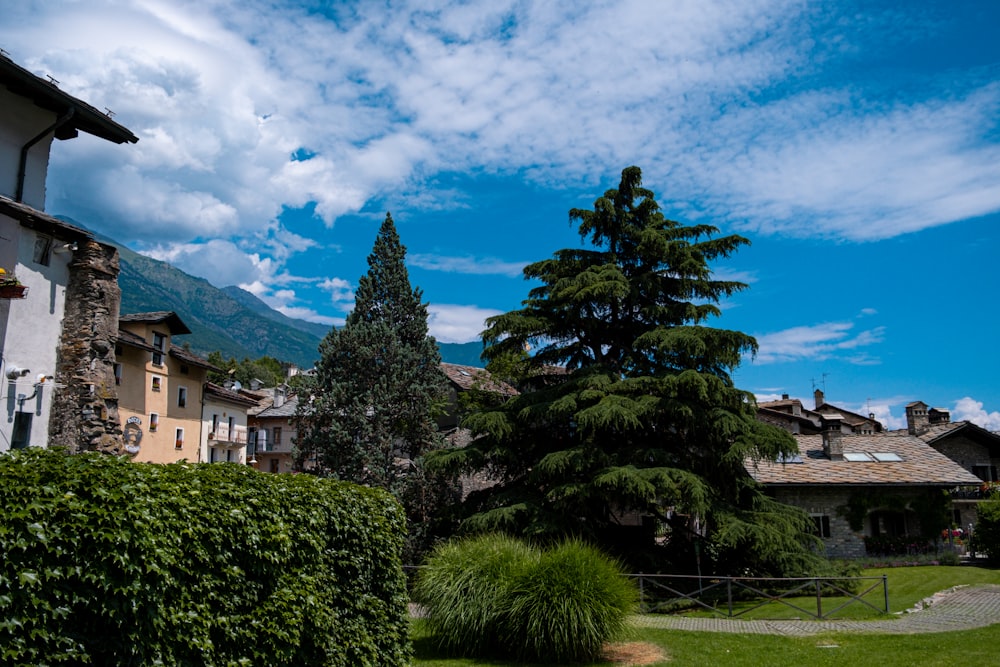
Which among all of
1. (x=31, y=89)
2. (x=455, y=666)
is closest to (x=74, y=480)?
(x=455, y=666)

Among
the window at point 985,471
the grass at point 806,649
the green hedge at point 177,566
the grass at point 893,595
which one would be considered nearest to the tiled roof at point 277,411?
the grass at point 893,595

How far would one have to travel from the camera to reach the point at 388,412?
2752 cm

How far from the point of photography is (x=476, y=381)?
1585 inches

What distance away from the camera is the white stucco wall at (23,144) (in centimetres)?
1570

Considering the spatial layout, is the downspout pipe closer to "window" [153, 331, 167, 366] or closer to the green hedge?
the green hedge

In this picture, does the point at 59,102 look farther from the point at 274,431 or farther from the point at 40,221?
the point at 274,431

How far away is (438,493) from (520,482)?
497cm

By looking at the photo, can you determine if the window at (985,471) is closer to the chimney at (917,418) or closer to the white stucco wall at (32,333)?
the chimney at (917,418)

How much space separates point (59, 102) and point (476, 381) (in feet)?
88.2

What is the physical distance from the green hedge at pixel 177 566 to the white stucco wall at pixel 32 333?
9209mm

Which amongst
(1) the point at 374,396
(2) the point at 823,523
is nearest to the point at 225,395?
(1) the point at 374,396

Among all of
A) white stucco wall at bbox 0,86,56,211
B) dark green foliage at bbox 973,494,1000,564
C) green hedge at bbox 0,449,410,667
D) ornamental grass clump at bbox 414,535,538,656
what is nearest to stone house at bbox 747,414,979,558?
dark green foliage at bbox 973,494,1000,564

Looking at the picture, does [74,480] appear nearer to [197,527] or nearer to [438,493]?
[197,527]

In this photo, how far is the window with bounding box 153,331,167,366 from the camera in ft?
104
